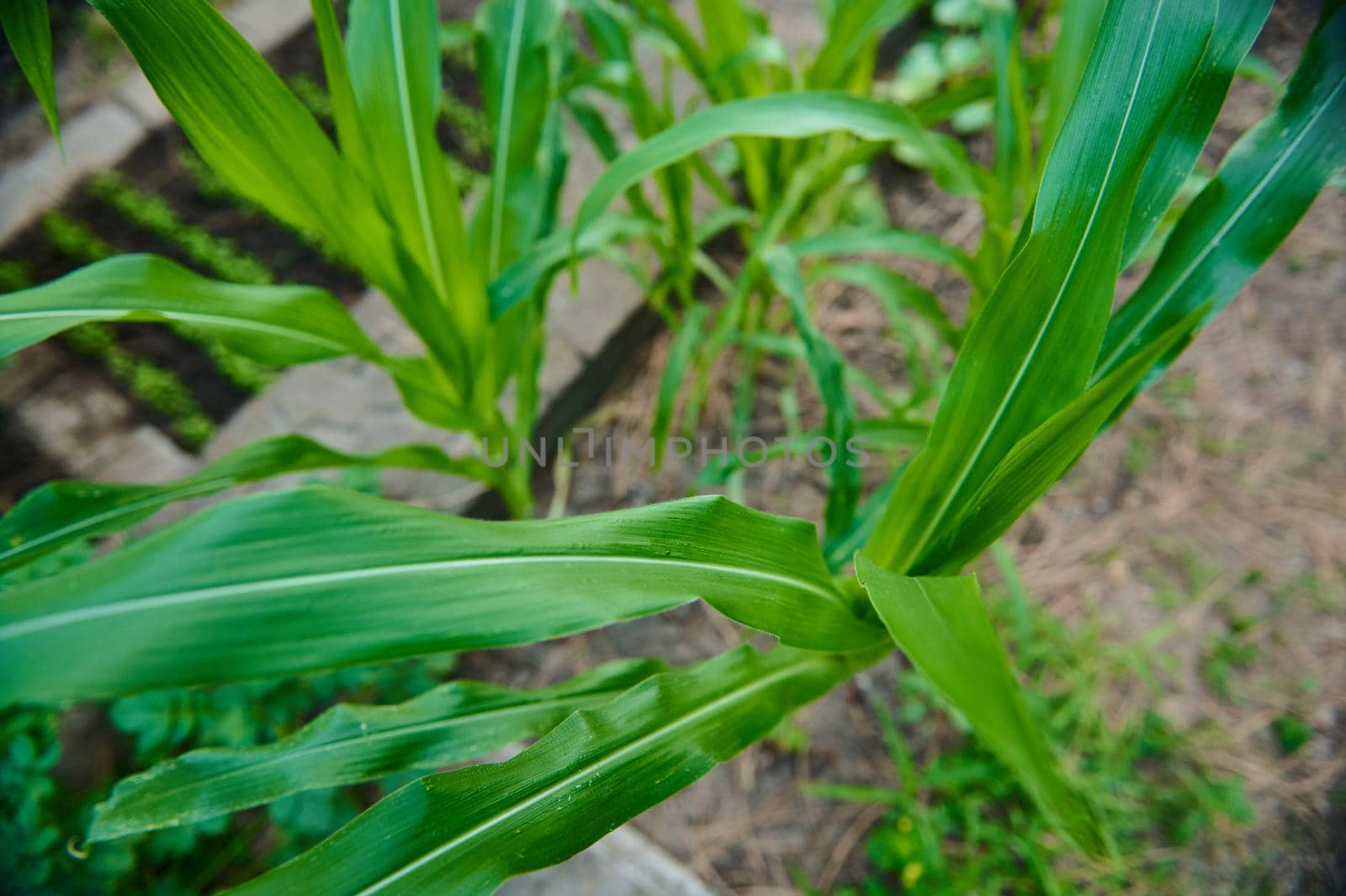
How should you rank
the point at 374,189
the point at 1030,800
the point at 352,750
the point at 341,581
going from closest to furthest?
the point at 341,581 → the point at 352,750 → the point at 374,189 → the point at 1030,800

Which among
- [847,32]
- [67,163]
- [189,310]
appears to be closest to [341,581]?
[189,310]

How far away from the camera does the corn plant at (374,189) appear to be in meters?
0.48

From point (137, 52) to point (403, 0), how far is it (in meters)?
0.22

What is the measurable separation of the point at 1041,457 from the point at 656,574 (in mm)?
261

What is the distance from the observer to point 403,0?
0.59 meters

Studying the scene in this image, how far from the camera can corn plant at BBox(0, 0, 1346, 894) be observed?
1.18ft

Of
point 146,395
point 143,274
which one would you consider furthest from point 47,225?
point 143,274

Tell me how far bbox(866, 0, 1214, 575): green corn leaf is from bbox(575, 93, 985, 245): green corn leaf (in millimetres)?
183

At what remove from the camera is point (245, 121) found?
505 mm

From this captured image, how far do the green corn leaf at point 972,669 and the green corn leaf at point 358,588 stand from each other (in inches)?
3.3

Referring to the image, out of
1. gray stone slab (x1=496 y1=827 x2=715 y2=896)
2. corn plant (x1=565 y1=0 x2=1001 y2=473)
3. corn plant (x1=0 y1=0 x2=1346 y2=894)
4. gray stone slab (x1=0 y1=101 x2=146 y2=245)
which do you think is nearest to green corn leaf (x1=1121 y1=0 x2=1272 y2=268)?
corn plant (x1=0 y1=0 x2=1346 y2=894)

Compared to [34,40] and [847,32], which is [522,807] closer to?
[34,40]

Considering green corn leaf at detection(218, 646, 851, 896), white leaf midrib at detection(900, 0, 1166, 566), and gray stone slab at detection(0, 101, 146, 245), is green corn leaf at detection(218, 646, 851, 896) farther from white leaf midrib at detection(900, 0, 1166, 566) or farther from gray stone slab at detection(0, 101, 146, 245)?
gray stone slab at detection(0, 101, 146, 245)

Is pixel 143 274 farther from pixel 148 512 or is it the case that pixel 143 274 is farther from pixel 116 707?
pixel 116 707
